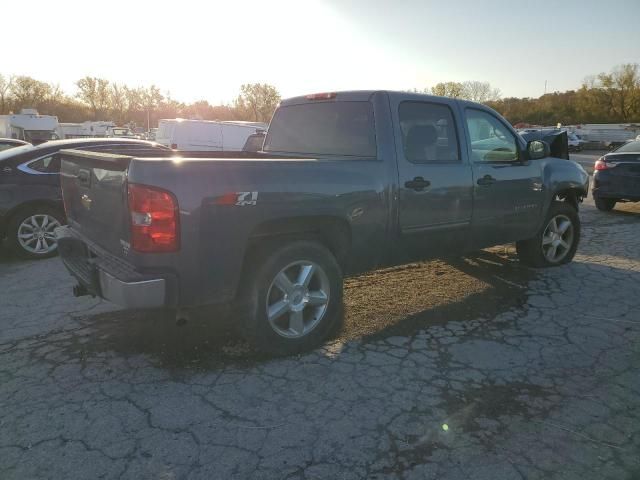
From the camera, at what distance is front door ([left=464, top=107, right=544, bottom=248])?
4.53 meters

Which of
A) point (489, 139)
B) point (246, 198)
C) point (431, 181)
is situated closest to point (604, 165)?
point (489, 139)

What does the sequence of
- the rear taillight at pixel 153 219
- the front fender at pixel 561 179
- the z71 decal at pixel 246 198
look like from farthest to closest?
1. the front fender at pixel 561 179
2. the z71 decal at pixel 246 198
3. the rear taillight at pixel 153 219

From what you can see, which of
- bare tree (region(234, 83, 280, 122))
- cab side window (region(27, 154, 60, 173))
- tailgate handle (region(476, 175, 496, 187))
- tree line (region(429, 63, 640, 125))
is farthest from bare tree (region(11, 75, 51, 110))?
tailgate handle (region(476, 175, 496, 187))

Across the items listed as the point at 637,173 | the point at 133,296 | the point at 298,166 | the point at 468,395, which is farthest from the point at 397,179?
the point at 637,173

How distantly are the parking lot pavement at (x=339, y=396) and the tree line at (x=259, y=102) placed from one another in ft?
188

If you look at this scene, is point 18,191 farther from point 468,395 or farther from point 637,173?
point 637,173

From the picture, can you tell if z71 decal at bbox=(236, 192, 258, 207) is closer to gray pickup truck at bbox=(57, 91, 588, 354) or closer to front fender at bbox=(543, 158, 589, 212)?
gray pickup truck at bbox=(57, 91, 588, 354)

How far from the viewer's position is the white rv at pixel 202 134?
17.5 metres

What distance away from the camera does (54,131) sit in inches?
1262

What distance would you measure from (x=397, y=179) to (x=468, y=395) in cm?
170

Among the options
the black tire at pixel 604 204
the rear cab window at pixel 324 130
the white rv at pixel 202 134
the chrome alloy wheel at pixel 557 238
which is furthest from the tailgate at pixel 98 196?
the white rv at pixel 202 134

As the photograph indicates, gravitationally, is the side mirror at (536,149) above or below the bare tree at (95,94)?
below

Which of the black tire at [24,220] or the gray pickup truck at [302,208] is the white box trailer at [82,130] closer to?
the black tire at [24,220]

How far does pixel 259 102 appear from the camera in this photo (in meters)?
62.9
